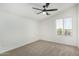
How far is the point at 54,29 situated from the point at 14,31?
293cm

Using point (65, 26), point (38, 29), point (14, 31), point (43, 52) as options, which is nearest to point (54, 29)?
point (65, 26)

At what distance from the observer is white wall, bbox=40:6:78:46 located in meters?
4.25

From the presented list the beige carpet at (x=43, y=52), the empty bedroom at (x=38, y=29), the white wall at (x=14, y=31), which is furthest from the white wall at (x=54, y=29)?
the white wall at (x=14, y=31)

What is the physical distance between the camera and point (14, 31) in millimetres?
3596

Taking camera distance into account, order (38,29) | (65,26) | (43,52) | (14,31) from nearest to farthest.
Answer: (43,52), (14,31), (65,26), (38,29)

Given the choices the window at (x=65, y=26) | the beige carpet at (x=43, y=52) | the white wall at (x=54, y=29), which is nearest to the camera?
the beige carpet at (x=43, y=52)

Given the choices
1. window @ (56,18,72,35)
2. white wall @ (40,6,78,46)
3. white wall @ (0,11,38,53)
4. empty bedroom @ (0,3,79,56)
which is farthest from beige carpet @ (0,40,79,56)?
window @ (56,18,72,35)

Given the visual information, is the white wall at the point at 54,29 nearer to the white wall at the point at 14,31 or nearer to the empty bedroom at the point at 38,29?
the empty bedroom at the point at 38,29

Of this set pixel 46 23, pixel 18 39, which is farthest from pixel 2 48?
pixel 46 23

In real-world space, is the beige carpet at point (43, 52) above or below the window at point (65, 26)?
below

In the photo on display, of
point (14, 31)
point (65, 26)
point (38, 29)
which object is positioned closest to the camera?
point (14, 31)

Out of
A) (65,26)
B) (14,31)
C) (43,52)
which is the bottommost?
(43,52)

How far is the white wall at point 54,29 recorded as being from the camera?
4246 mm

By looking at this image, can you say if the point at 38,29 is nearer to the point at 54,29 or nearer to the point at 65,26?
the point at 54,29
